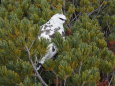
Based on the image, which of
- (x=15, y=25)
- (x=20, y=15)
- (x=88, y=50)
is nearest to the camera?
(x=15, y=25)

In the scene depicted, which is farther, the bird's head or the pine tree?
the bird's head

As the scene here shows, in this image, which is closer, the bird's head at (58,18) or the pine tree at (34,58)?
the pine tree at (34,58)

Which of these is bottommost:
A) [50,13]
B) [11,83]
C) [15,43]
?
[11,83]

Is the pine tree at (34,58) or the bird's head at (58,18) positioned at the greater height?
the bird's head at (58,18)

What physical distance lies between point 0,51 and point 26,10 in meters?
1.82

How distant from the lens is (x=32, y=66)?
2.16 m

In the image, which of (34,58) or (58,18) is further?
(58,18)

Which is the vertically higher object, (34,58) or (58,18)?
(58,18)

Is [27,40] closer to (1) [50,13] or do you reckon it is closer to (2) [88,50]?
(2) [88,50]

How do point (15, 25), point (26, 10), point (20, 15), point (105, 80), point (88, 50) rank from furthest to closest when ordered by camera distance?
point (26, 10) → point (20, 15) → point (105, 80) → point (88, 50) → point (15, 25)

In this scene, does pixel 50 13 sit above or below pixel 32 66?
above

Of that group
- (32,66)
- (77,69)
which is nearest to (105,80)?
(77,69)

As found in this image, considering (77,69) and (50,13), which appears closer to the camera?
(77,69)

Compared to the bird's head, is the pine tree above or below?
below
